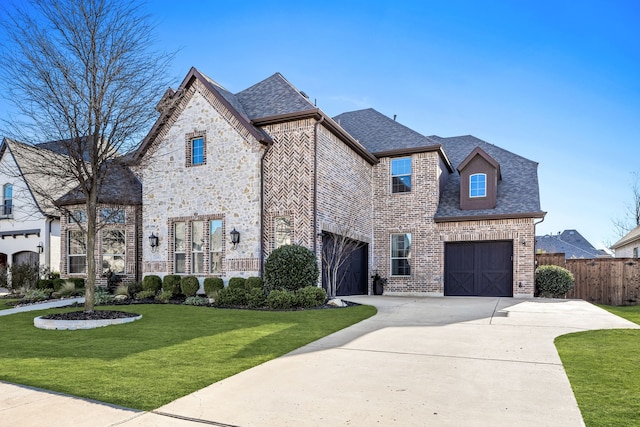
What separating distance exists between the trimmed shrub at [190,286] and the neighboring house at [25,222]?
33.5ft

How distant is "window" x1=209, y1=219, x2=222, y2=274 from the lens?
1548 cm

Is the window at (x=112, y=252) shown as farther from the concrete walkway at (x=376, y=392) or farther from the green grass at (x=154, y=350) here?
the concrete walkway at (x=376, y=392)

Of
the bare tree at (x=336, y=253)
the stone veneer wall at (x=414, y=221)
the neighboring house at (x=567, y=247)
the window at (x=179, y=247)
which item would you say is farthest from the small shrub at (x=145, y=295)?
the neighboring house at (x=567, y=247)

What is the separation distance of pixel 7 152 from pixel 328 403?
26410mm

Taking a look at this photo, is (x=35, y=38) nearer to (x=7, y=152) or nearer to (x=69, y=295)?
(x=69, y=295)

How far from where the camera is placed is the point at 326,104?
19734mm

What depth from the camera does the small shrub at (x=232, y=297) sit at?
1300 cm

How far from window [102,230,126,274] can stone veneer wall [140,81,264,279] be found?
1773 millimetres

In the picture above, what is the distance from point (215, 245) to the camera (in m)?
15.6

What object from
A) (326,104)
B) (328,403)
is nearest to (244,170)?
(326,104)

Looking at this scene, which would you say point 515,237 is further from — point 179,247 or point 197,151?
point 179,247

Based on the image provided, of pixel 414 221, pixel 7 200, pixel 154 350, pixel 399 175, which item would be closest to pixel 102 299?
pixel 154 350

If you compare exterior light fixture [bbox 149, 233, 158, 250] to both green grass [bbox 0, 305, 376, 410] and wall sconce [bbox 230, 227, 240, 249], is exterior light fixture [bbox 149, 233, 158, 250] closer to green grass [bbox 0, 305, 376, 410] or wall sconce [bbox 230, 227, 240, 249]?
wall sconce [bbox 230, 227, 240, 249]

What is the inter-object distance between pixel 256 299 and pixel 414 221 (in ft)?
29.7
